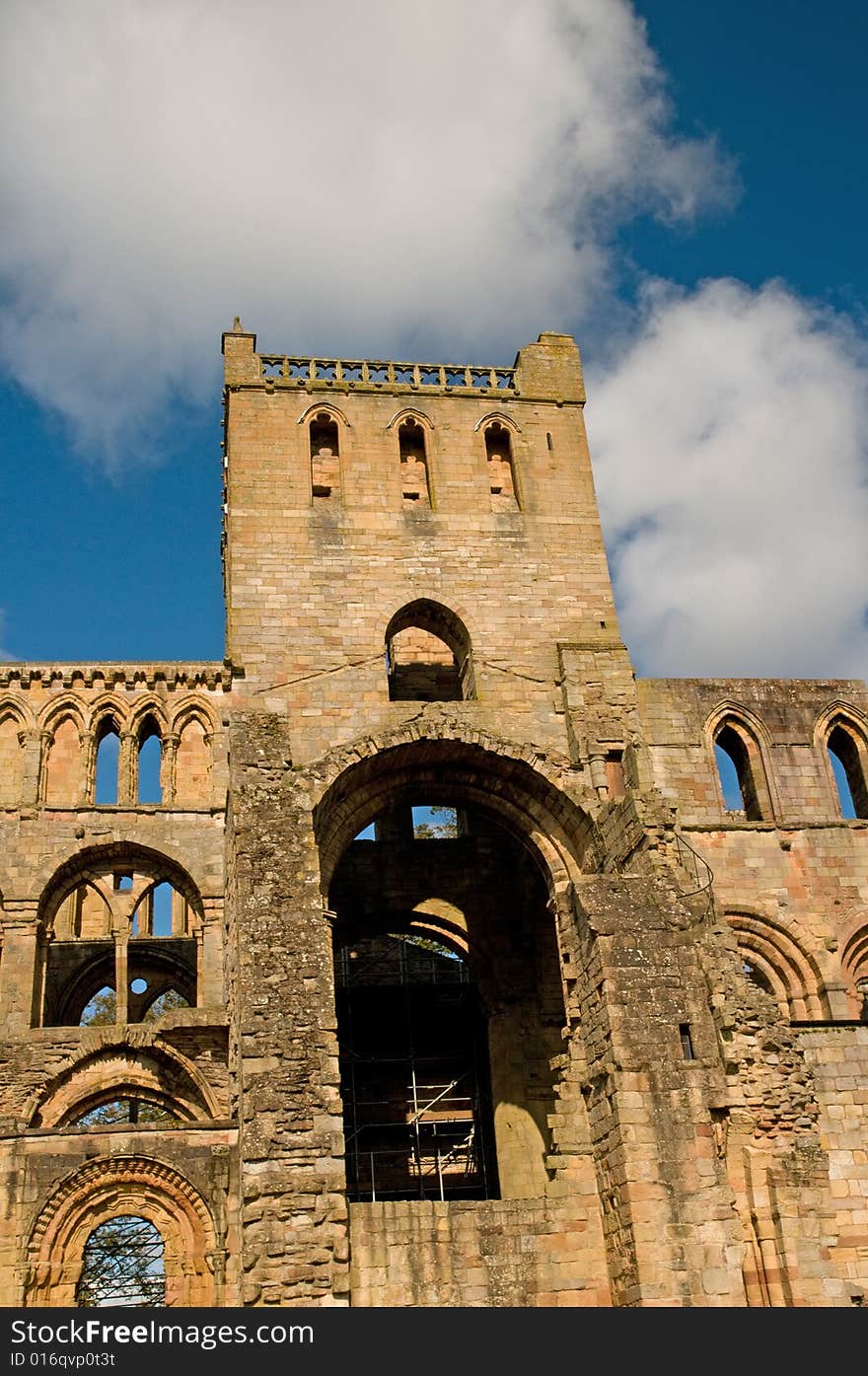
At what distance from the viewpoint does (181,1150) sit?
1648 centimetres

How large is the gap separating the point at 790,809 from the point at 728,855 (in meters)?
1.44

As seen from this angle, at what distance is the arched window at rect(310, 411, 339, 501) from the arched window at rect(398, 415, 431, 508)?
1.04 metres

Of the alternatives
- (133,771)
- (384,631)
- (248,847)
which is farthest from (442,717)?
(133,771)

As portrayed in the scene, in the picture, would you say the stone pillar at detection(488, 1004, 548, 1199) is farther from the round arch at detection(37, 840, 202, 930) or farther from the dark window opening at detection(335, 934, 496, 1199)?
the round arch at detection(37, 840, 202, 930)

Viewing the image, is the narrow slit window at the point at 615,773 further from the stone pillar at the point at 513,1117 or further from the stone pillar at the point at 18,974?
the stone pillar at the point at 18,974

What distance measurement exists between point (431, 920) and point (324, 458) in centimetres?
743

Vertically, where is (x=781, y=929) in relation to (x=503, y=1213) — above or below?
above

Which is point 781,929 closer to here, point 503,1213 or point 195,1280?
point 503,1213

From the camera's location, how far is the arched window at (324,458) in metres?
21.3

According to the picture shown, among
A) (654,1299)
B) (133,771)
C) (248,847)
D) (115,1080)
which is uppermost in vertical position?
(133,771)

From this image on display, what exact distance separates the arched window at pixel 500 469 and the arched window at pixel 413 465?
1.04m

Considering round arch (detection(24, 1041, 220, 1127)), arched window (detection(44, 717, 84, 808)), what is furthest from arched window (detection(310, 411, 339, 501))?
round arch (detection(24, 1041, 220, 1127))

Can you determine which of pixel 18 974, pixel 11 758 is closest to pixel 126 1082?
pixel 18 974

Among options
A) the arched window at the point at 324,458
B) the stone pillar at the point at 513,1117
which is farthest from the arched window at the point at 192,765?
the stone pillar at the point at 513,1117
